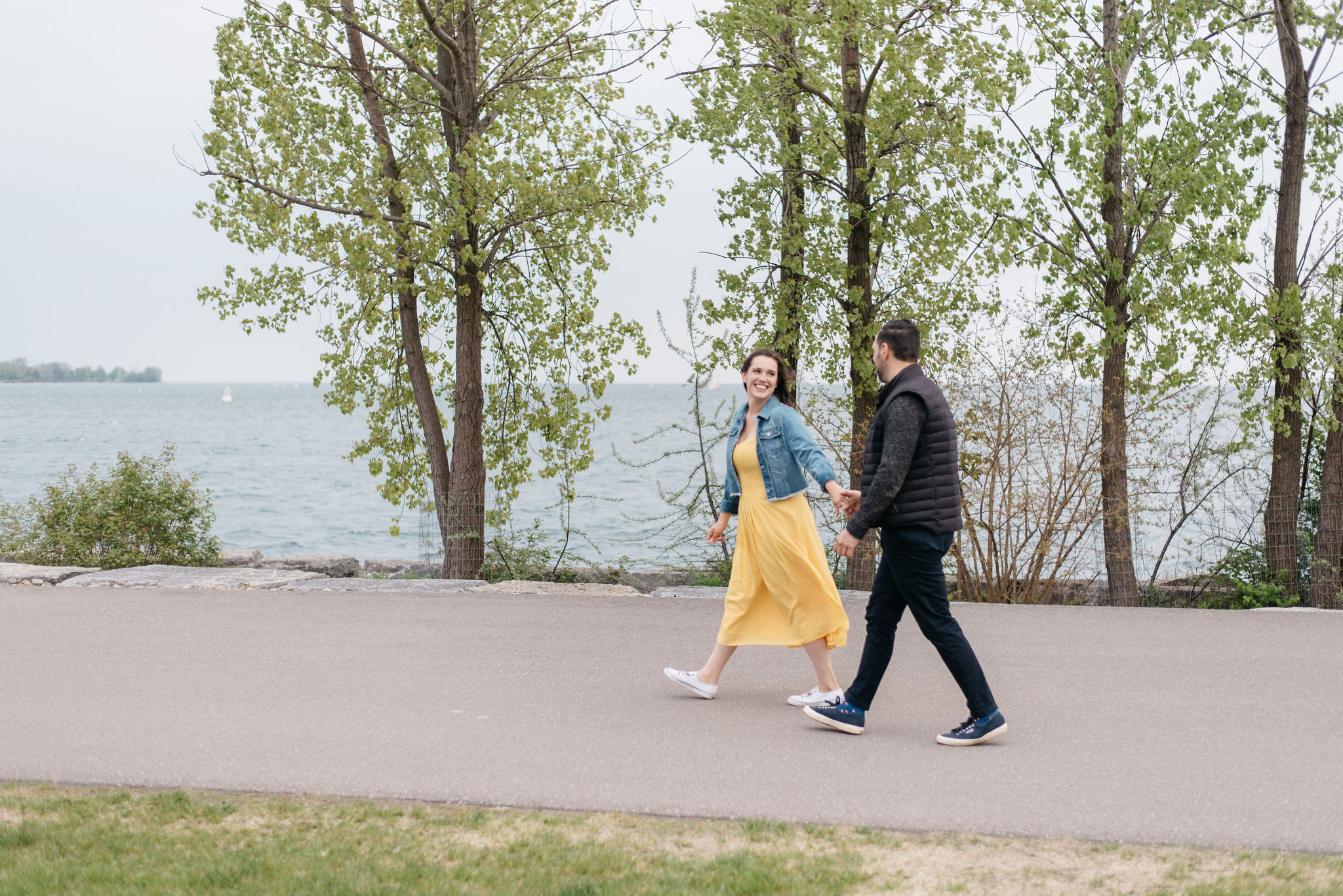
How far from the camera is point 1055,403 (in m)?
10.7

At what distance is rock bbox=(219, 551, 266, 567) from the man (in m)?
10.2

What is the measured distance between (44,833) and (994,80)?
390 inches

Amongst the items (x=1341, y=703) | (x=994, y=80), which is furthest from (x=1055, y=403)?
(x=1341, y=703)

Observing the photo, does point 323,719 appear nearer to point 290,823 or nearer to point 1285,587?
point 290,823

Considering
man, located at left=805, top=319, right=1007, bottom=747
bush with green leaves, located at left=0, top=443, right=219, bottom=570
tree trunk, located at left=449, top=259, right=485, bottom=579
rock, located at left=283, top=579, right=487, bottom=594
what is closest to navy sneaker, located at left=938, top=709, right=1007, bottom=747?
man, located at left=805, top=319, right=1007, bottom=747

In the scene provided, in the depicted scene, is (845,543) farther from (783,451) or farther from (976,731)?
(976,731)

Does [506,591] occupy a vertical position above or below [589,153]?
below

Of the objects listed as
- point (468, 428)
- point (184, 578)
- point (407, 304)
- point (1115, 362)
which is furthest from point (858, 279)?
point (184, 578)

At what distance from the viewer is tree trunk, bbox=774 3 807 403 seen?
37.7ft

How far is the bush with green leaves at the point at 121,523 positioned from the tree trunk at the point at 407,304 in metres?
2.50

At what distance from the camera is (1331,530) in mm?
11062

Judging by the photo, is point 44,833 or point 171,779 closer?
point 44,833

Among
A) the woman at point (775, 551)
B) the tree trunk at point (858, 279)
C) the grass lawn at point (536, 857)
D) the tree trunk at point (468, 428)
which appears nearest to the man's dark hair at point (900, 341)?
the woman at point (775, 551)

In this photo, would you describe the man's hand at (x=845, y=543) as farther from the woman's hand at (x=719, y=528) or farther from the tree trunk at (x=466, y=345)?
the tree trunk at (x=466, y=345)
